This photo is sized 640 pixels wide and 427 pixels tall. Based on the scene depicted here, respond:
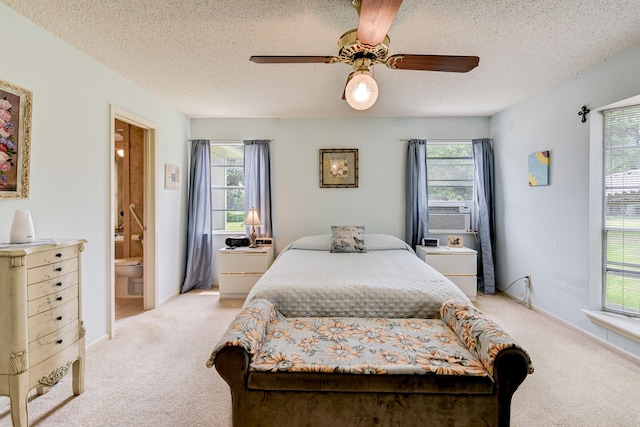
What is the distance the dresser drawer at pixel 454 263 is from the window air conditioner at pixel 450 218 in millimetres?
669

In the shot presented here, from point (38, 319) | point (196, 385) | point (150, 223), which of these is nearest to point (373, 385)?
point (196, 385)

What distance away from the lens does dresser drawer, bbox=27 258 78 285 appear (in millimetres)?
1655

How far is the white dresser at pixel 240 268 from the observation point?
3.90m

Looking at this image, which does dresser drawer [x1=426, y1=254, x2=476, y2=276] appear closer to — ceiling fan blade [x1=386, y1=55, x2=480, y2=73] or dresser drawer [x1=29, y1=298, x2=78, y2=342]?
ceiling fan blade [x1=386, y1=55, x2=480, y2=73]

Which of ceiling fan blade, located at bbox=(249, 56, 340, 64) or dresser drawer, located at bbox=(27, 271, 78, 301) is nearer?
dresser drawer, located at bbox=(27, 271, 78, 301)

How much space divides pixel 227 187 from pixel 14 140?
2686 mm

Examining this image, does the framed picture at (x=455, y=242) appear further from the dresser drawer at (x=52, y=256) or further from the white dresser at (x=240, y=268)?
the dresser drawer at (x=52, y=256)

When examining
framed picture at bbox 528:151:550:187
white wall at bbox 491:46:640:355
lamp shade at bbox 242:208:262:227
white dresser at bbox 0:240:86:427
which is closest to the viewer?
white dresser at bbox 0:240:86:427

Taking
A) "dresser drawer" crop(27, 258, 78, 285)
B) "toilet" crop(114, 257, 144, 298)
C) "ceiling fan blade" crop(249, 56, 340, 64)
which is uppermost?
"ceiling fan blade" crop(249, 56, 340, 64)

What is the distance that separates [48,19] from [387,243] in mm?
3630

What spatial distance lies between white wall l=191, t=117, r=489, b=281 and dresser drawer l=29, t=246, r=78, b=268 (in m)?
2.64

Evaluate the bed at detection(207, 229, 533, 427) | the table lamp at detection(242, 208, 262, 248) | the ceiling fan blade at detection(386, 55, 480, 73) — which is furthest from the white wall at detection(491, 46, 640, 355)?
the table lamp at detection(242, 208, 262, 248)

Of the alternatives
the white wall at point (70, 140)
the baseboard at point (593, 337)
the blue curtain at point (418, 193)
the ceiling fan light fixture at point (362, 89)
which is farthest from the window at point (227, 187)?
the baseboard at point (593, 337)

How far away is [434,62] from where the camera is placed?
1.87 m
